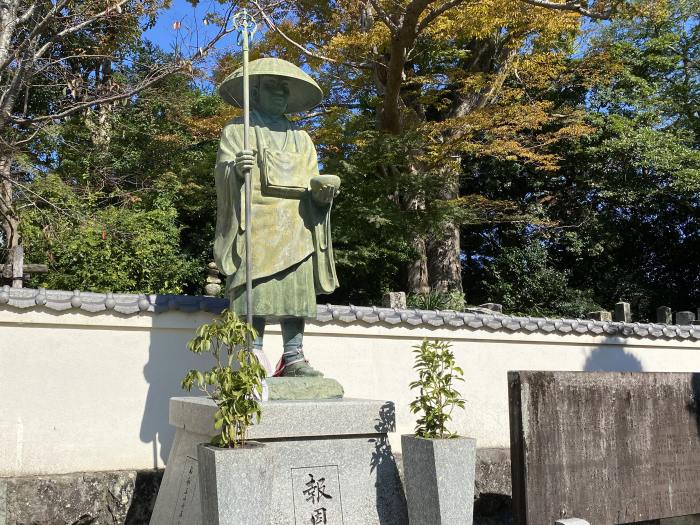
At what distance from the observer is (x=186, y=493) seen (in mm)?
4359

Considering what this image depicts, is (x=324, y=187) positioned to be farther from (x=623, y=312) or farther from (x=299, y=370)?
(x=623, y=312)

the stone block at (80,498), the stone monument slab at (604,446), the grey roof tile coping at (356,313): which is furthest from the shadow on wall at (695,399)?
the stone block at (80,498)

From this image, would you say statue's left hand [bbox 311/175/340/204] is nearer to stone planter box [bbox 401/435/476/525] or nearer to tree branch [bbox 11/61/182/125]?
stone planter box [bbox 401/435/476/525]

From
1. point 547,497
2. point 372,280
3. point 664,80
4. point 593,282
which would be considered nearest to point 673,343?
point 547,497

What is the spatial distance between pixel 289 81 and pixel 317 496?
3.35 metres

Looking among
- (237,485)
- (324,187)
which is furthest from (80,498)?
(324,187)

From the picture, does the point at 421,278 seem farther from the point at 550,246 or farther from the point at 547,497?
the point at 547,497

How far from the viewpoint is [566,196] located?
18.2 metres

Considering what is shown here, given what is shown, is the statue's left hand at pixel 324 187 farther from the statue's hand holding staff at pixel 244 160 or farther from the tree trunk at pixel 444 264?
the tree trunk at pixel 444 264

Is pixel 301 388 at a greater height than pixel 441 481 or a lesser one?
greater

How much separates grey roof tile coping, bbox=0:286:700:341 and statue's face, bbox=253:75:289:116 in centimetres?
201

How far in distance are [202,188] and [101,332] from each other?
8215mm

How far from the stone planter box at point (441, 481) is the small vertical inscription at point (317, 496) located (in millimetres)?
490

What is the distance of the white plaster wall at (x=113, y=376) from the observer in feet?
19.1
